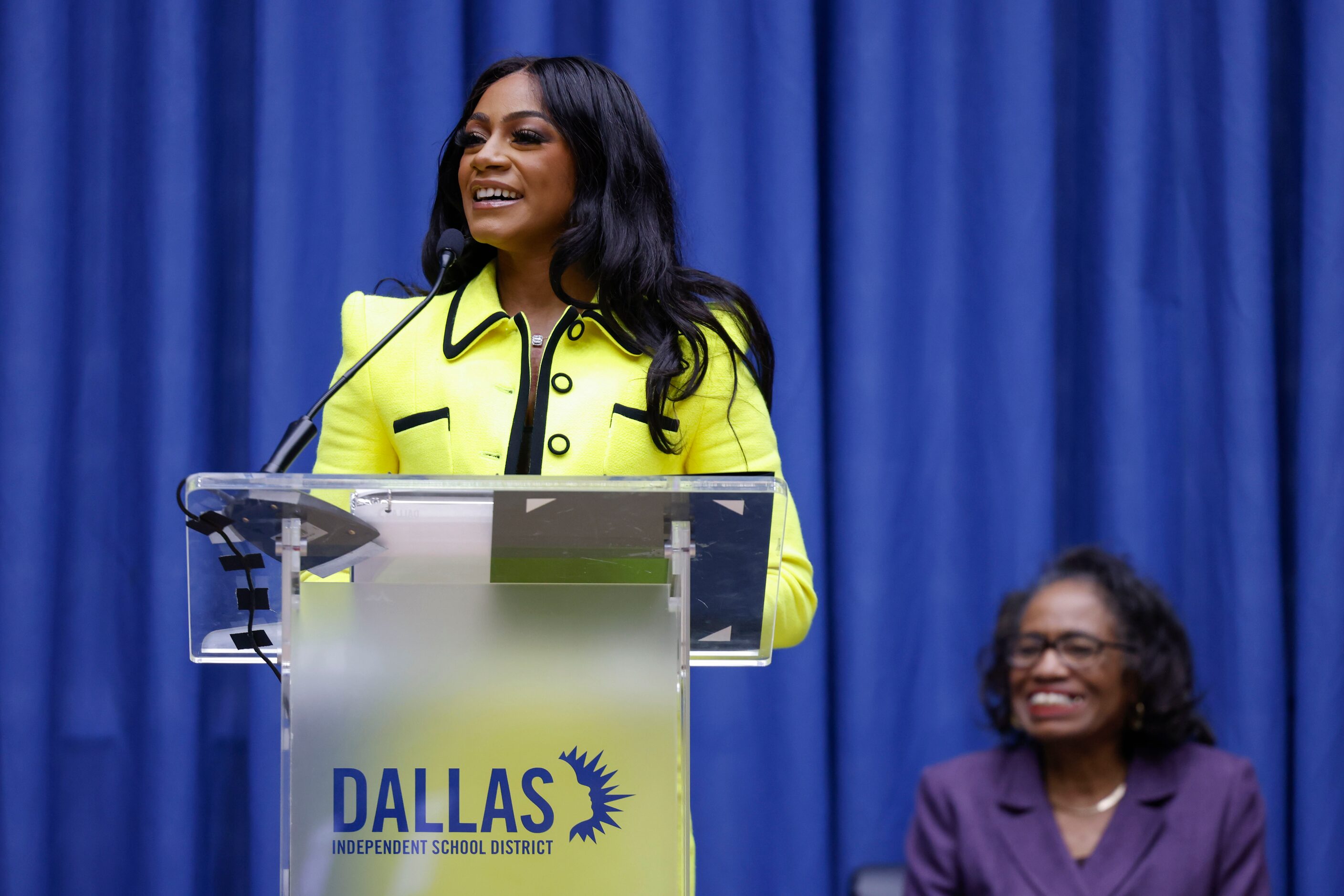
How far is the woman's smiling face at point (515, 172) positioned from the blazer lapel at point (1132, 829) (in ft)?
3.58

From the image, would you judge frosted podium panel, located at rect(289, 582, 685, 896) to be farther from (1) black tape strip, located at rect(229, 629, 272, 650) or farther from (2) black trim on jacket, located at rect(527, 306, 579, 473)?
(2) black trim on jacket, located at rect(527, 306, 579, 473)

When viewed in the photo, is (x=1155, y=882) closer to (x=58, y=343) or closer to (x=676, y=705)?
(x=676, y=705)

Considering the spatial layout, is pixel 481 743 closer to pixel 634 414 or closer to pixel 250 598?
pixel 250 598

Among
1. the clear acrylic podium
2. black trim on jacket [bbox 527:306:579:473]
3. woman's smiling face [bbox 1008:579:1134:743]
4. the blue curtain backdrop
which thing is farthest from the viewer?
the blue curtain backdrop

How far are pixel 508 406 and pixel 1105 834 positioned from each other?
3.38 ft

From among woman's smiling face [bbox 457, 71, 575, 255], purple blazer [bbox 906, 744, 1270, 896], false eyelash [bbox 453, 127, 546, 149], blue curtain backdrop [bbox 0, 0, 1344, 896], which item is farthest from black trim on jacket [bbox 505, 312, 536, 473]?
blue curtain backdrop [bbox 0, 0, 1344, 896]

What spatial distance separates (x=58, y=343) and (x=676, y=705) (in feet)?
6.41

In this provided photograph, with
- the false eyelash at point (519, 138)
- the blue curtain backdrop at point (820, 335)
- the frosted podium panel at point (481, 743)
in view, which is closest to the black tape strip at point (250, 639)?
the frosted podium panel at point (481, 743)

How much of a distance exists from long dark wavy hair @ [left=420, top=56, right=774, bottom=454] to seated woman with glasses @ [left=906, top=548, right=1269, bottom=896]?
69cm

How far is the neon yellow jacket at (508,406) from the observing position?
4.74 ft

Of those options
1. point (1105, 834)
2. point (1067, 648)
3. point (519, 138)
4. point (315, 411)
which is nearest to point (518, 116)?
point (519, 138)

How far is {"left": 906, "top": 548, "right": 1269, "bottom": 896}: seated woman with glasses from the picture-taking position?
1.82m

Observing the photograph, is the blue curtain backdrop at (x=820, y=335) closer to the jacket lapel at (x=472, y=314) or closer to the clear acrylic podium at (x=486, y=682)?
the jacket lapel at (x=472, y=314)

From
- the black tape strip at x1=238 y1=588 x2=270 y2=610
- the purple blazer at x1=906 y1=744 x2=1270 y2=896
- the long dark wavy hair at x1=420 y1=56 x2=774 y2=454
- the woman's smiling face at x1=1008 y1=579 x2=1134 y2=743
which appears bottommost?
the purple blazer at x1=906 y1=744 x2=1270 y2=896
